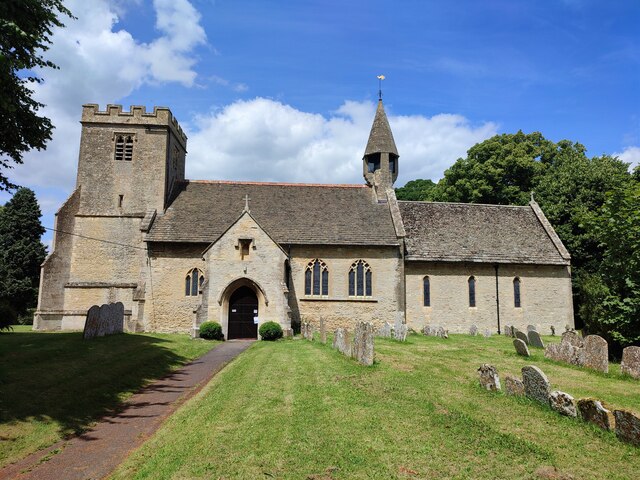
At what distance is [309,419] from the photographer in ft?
29.5

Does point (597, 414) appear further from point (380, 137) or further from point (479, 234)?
point (380, 137)

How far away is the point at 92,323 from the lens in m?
19.3

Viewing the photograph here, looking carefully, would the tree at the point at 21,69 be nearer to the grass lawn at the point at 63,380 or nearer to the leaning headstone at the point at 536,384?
the grass lawn at the point at 63,380

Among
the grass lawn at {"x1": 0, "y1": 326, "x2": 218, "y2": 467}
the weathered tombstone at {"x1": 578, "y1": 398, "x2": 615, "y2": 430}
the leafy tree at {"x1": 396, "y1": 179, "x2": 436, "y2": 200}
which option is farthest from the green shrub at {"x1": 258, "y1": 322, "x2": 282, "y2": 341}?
the leafy tree at {"x1": 396, "y1": 179, "x2": 436, "y2": 200}

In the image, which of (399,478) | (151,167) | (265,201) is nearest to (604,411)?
(399,478)

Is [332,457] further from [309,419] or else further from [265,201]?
[265,201]

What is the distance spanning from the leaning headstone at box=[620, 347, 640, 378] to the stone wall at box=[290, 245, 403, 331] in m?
16.4

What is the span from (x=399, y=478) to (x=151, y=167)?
95.0ft

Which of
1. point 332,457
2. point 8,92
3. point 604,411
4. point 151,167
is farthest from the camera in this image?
point 151,167

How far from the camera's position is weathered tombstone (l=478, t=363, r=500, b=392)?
10.5m

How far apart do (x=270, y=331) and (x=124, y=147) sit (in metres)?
17.1

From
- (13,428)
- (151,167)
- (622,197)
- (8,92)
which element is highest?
(151,167)

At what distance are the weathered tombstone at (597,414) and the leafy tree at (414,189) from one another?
179 feet

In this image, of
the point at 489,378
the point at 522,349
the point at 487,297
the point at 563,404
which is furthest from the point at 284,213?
the point at 563,404
